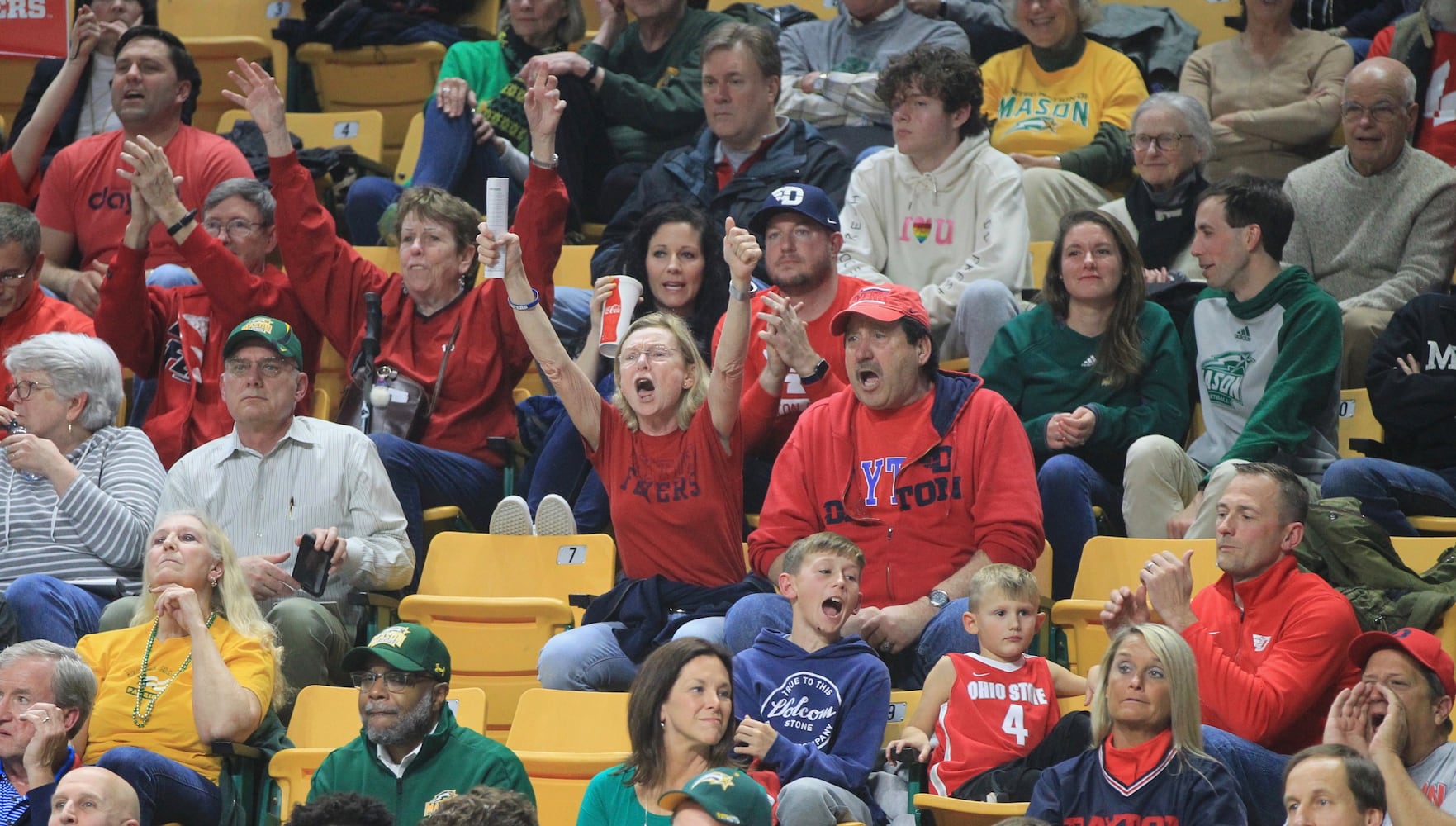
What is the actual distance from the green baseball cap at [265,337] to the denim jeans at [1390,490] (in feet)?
10.3

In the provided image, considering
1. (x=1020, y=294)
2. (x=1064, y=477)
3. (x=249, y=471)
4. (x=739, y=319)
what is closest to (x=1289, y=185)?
(x=1020, y=294)

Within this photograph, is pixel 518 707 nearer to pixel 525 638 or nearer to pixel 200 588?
pixel 525 638

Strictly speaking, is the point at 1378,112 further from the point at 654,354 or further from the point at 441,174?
the point at 441,174

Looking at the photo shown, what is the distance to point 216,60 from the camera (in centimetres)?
875

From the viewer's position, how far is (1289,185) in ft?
21.7

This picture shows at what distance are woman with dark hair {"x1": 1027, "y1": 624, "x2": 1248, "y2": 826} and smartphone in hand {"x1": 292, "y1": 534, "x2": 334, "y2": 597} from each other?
2.18 m

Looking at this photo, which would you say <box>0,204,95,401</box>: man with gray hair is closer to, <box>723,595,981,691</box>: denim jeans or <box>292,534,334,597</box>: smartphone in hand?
<box>292,534,334,597</box>: smartphone in hand

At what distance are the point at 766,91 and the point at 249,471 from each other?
255 cm

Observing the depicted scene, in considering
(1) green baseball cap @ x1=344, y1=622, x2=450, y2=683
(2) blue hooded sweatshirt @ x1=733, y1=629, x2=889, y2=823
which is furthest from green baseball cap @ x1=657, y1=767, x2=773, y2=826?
(1) green baseball cap @ x1=344, y1=622, x2=450, y2=683

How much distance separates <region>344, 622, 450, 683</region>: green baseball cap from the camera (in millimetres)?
4180

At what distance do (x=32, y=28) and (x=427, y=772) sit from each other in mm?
4406

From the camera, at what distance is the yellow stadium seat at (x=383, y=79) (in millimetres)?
8672

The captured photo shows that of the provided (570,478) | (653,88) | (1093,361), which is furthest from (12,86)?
(1093,361)

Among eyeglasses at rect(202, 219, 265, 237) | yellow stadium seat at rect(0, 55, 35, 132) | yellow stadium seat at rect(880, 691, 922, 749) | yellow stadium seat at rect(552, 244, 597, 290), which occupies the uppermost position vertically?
yellow stadium seat at rect(0, 55, 35, 132)
